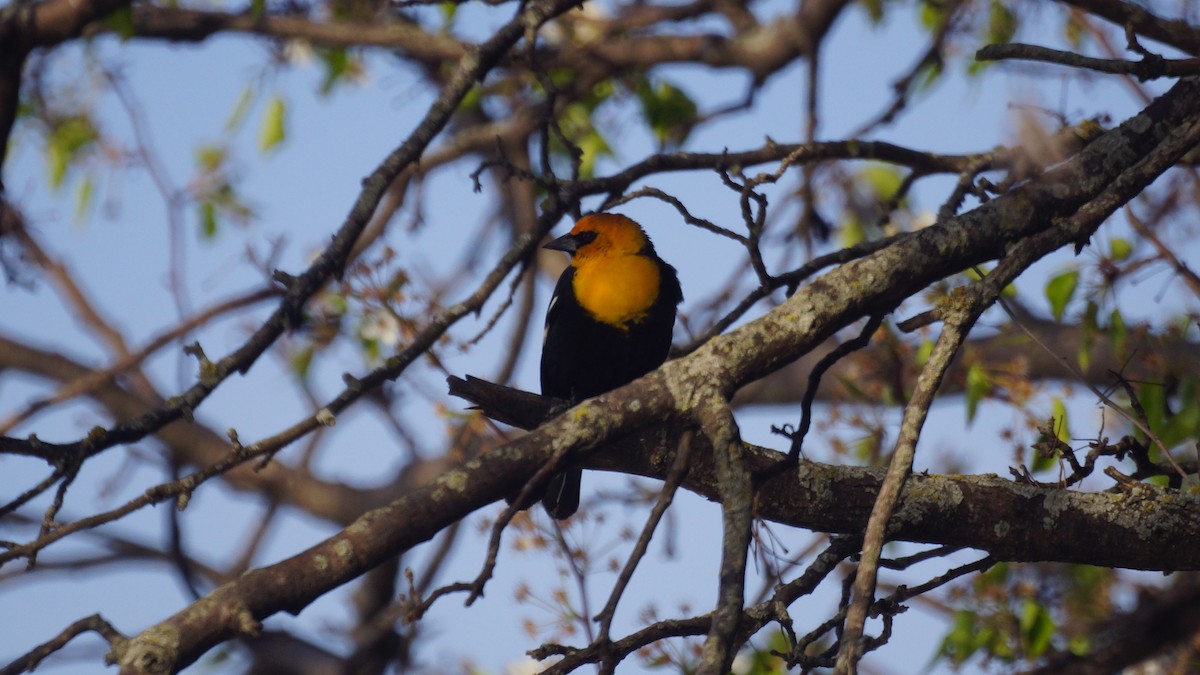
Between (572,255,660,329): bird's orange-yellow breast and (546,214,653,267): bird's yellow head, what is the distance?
11cm

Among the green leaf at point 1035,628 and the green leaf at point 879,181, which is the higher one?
the green leaf at point 879,181

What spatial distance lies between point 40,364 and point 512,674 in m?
4.25

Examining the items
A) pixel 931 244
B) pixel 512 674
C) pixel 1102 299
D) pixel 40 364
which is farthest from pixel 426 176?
pixel 931 244

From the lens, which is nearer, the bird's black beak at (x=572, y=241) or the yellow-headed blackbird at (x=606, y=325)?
the yellow-headed blackbird at (x=606, y=325)

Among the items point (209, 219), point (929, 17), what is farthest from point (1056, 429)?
A: point (209, 219)

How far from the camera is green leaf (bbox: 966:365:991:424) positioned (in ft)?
14.0

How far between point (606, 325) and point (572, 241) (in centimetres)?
62

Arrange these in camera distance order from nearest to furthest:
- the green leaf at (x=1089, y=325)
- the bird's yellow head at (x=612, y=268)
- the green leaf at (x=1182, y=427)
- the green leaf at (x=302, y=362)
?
the green leaf at (x=1182, y=427) < the green leaf at (x=1089, y=325) < the bird's yellow head at (x=612, y=268) < the green leaf at (x=302, y=362)

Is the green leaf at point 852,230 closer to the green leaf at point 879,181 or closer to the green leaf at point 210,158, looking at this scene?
the green leaf at point 879,181

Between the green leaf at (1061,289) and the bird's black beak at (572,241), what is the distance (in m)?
1.88

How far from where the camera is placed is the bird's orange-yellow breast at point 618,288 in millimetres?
4586

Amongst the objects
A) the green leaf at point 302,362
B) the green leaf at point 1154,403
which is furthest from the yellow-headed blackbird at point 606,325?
the green leaf at point 1154,403

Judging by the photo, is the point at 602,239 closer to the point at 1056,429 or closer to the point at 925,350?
the point at 925,350

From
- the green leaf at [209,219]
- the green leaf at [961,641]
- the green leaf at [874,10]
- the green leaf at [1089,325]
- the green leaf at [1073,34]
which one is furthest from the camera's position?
the green leaf at [874,10]
